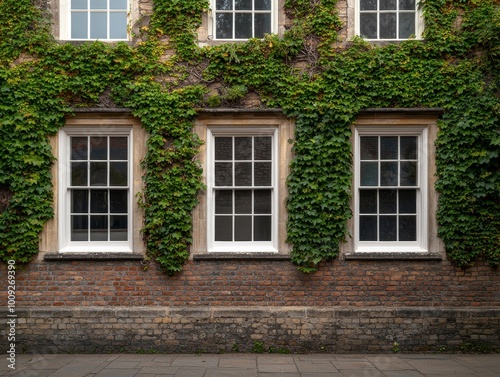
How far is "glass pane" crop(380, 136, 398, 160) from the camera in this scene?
914 cm

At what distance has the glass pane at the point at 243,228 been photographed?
30.0 ft

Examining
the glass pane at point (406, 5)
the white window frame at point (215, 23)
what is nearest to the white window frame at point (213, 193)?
the white window frame at point (215, 23)

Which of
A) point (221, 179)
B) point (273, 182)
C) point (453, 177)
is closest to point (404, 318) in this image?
point (453, 177)

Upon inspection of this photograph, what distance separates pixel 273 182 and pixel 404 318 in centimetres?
326

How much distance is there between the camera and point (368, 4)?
9281 millimetres

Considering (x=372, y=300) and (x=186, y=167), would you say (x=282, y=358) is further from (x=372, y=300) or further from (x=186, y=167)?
(x=186, y=167)

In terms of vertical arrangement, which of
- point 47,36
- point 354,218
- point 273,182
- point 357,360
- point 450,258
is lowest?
point 357,360

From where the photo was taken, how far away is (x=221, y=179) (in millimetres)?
→ 9172

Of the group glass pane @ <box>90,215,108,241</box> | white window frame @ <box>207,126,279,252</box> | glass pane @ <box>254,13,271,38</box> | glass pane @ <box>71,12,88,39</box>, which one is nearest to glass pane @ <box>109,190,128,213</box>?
glass pane @ <box>90,215,108,241</box>

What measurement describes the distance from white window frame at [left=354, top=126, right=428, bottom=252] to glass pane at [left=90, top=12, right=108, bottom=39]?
4.88 metres

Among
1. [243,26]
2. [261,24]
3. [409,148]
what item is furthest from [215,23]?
[409,148]

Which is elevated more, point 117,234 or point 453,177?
point 453,177

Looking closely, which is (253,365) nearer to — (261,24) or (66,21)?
(261,24)

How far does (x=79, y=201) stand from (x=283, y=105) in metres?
4.01
